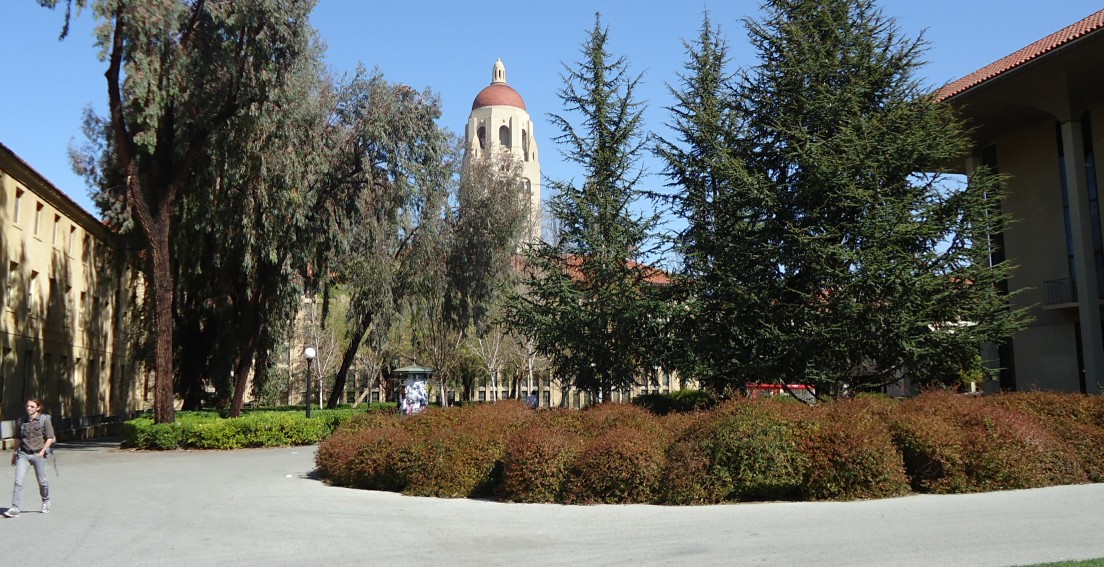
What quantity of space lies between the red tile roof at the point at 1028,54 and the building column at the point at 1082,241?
8.54 feet

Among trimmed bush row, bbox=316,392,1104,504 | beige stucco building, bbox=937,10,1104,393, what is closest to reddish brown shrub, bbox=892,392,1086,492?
trimmed bush row, bbox=316,392,1104,504

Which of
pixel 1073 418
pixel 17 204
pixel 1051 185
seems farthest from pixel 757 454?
pixel 17 204

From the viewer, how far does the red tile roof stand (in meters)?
21.8

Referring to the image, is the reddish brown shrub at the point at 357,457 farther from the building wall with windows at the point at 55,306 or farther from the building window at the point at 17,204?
the building window at the point at 17,204

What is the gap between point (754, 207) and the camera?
19875 mm

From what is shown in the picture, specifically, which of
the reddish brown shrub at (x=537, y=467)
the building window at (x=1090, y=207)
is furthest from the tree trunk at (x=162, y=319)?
the building window at (x=1090, y=207)

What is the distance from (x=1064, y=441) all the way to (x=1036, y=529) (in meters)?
5.02

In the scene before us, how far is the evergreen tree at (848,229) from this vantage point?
17.5m

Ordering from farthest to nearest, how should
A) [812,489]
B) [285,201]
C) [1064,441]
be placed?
[285,201]
[1064,441]
[812,489]

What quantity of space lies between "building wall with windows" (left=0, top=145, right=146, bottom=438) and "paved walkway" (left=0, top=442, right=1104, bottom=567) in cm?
1317

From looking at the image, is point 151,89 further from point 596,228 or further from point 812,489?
point 812,489

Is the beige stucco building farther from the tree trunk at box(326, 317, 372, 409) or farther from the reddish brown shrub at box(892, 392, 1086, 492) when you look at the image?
the tree trunk at box(326, 317, 372, 409)

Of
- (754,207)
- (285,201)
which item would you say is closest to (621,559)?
(754,207)

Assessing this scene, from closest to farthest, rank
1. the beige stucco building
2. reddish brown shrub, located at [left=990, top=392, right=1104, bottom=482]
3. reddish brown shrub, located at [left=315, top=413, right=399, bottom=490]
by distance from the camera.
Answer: reddish brown shrub, located at [left=990, top=392, right=1104, bottom=482]
reddish brown shrub, located at [left=315, top=413, right=399, bottom=490]
the beige stucco building
